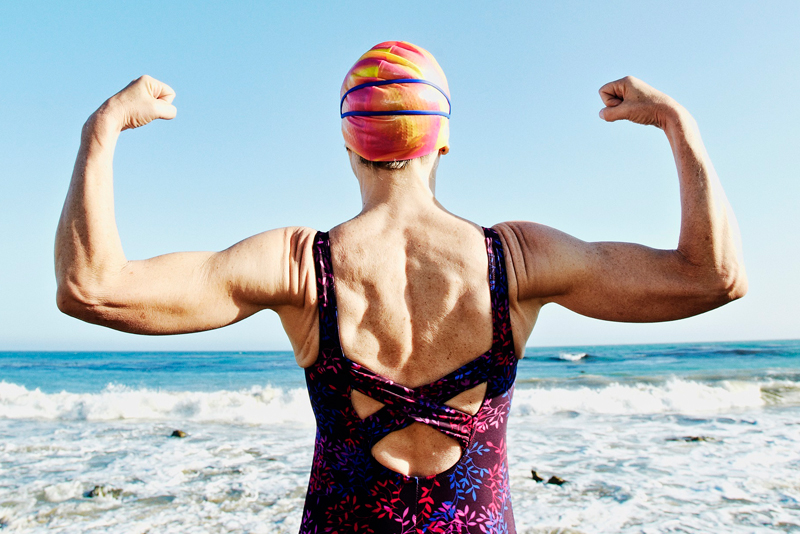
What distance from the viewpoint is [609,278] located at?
135 cm

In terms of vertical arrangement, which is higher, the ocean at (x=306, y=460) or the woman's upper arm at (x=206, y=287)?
the woman's upper arm at (x=206, y=287)

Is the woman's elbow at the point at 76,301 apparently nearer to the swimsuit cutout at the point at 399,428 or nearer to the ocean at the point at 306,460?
the swimsuit cutout at the point at 399,428

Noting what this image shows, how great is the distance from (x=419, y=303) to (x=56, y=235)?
84cm

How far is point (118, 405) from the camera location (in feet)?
41.1

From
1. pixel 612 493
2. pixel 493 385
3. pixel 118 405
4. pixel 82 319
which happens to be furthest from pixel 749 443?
pixel 118 405

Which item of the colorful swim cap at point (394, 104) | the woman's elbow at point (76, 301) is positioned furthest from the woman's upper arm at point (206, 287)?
the colorful swim cap at point (394, 104)

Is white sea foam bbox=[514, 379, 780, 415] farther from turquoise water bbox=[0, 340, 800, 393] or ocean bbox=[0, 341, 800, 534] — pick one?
turquoise water bbox=[0, 340, 800, 393]

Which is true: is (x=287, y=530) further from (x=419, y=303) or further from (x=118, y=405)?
(x=118, y=405)

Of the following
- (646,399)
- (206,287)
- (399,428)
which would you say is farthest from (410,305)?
(646,399)

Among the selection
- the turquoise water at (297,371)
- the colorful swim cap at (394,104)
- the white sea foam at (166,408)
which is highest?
the colorful swim cap at (394,104)

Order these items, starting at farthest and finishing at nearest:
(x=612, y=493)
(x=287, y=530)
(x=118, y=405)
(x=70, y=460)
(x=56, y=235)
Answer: (x=118, y=405) → (x=70, y=460) → (x=612, y=493) → (x=287, y=530) → (x=56, y=235)

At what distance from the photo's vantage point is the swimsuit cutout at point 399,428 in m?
1.38

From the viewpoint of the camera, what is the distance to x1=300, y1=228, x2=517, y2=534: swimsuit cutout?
1.38 metres

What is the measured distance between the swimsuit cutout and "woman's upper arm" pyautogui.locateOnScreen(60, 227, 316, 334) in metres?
0.07
